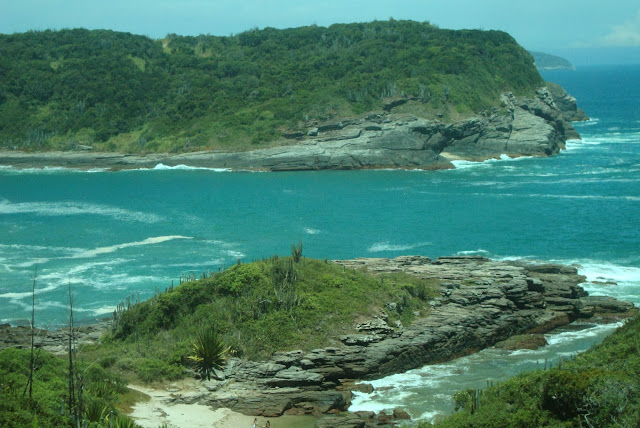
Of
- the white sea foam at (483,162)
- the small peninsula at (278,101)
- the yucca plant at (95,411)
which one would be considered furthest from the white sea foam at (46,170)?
the yucca plant at (95,411)

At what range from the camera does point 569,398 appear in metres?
18.3

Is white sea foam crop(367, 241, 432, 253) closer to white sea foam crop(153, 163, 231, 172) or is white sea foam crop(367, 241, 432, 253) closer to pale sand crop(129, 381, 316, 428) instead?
pale sand crop(129, 381, 316, 428)

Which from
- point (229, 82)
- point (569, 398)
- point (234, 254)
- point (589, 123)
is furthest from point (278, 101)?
point (569, 398)

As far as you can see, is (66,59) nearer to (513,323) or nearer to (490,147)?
(490,147)

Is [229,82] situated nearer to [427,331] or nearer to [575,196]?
[575,196]

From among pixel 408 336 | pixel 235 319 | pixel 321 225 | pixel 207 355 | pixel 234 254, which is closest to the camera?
pixel 207 355

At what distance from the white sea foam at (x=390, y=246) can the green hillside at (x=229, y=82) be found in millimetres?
36496

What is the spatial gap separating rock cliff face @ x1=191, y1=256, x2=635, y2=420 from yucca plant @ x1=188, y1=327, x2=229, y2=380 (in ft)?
1.63

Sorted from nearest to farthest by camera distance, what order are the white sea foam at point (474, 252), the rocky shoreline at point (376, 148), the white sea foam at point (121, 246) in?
the white sea foam at point (474, 252)
the white sea foam at point (121, 246)
the rocky shoreline at point (376, 148)

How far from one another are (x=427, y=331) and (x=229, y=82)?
71.7m

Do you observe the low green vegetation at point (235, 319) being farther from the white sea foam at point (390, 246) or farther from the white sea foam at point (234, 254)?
the white sea foam at point (234, 254)

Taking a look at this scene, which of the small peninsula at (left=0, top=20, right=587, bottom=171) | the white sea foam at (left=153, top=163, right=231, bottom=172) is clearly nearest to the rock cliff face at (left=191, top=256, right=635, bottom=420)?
the small peninsula at (left=0, top=20, right=587, bottom=171)

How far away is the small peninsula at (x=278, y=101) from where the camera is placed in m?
81.9

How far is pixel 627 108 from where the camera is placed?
432 feet
